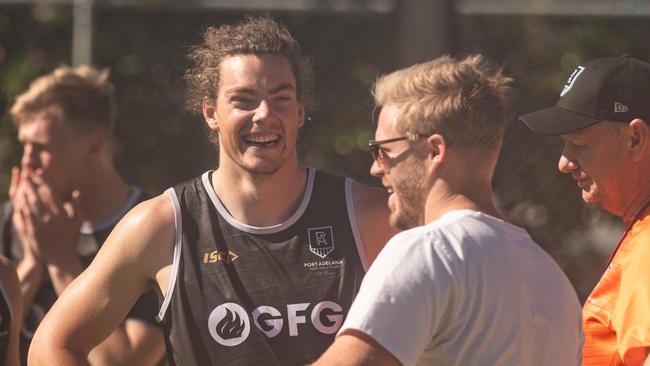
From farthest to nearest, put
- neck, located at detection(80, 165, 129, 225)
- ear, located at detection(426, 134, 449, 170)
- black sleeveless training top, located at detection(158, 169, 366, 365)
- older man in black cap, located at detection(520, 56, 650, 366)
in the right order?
neck, located at detection(80, 165, 129, 225) → black sleeveless training top, located at detection(158, 169, 366, 365) → older man in black cap, located at detection(520, 56, 650, 366) → ear, located at detection(426, 134, 449, 170)

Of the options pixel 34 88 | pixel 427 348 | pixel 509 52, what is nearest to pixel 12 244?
pixel 34 88

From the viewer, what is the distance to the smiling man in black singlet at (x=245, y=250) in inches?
141

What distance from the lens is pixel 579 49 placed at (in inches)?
243

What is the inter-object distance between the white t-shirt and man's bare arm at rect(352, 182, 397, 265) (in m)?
1.04

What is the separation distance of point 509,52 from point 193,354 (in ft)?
Answer: 10.8

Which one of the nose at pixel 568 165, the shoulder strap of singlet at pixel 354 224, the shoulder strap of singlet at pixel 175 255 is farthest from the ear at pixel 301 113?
the nose at pixel 568 165

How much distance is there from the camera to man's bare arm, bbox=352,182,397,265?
3.70 m

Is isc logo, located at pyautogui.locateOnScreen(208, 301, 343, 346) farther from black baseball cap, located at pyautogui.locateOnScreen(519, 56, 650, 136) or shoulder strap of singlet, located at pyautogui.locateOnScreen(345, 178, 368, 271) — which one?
black baseball cap, located at pyautogui.locateOnScreen(519, 56, 650, 136)

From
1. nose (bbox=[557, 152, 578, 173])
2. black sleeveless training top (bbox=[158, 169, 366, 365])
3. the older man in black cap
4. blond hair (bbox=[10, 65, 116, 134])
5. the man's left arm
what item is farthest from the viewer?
blond hair (bbox=[10, 65, 116, 134])

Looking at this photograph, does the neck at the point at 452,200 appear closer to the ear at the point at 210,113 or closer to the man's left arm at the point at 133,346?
the ear at the point at 210,113

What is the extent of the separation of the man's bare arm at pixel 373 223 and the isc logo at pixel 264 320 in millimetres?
244

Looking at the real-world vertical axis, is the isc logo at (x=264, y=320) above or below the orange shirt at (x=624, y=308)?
below

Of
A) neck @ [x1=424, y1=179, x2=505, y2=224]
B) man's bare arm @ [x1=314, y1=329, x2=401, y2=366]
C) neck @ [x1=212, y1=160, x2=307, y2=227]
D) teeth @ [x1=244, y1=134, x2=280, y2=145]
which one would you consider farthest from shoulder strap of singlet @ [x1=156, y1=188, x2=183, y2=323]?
man's bare arm @ [x1=314, y1=329, x2=401, y2=366]

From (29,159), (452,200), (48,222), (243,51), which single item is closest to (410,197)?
(452,200)
